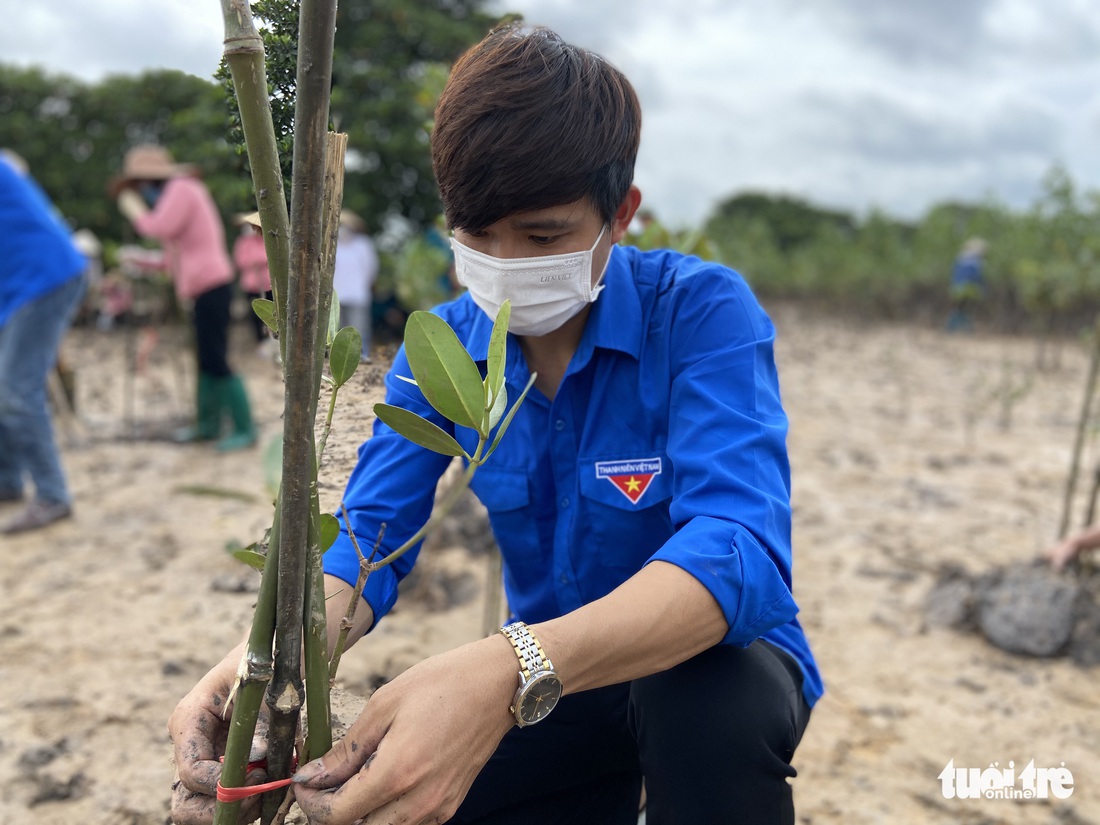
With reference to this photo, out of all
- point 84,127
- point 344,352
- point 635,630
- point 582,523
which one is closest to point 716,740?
point 635,630

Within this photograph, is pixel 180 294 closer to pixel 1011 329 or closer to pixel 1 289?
pixel 1 289

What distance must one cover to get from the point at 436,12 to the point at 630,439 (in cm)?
869

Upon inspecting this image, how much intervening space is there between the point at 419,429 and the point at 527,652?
25 centimetres

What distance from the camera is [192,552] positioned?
330 centimetres

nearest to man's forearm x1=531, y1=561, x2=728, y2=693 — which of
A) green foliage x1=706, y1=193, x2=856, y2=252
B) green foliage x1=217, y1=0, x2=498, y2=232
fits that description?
green foliage x1=217, y1=0, x2=498, y2=232

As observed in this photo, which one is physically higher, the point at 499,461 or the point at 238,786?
the point at 499,461

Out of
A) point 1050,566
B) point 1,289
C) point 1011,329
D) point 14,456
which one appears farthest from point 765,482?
point 1011,329

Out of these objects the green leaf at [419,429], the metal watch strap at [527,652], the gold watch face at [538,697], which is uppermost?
the green leaf at [419,429]

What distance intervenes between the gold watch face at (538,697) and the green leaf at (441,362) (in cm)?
28

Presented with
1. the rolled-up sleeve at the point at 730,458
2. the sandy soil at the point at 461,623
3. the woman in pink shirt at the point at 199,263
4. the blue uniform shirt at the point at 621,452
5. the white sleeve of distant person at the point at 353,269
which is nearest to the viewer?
the rolled-up sleeve at the point at 730,458

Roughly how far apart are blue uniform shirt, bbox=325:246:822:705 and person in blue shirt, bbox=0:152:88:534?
2.69 m

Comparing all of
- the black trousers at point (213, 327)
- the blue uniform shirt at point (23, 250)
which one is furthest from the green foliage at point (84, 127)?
the blue uniform shirt at point (23, 250)

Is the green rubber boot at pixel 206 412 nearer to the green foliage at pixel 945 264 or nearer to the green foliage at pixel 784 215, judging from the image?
the green foliage at pixel 945 264

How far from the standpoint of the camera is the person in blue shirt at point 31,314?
331 cm
